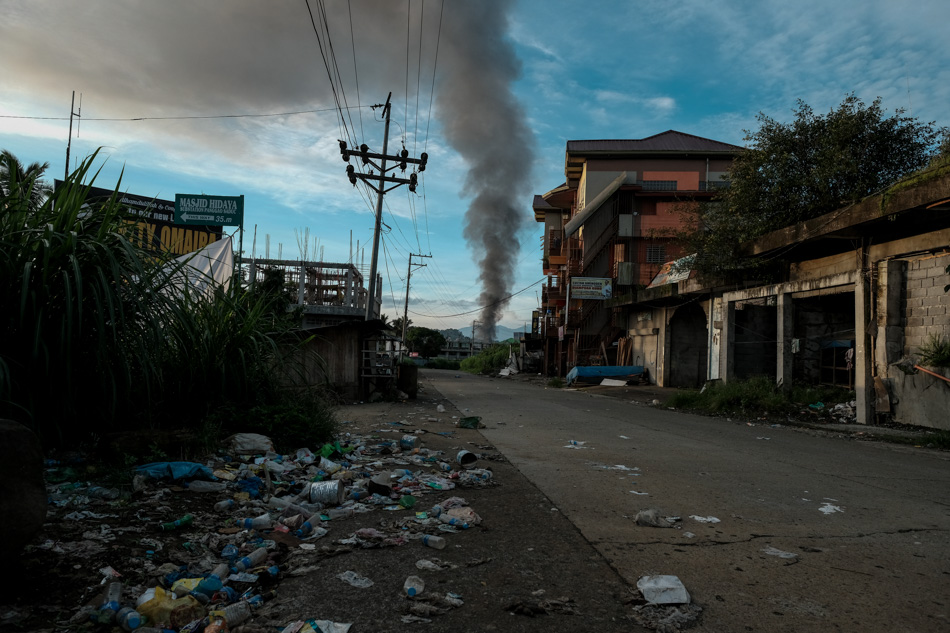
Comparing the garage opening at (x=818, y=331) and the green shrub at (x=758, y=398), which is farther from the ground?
the garage opening at (x=818, y=331)

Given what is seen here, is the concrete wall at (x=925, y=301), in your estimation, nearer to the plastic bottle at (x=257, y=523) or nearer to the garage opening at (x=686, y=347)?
the plastic bottle at (x=257, y=523)

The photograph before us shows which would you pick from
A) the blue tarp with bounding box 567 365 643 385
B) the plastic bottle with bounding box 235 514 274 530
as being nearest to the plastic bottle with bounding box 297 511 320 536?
the plastic bottle with bounding box 235 514 274 530

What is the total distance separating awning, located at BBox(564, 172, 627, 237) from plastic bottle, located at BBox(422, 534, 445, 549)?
3139cm

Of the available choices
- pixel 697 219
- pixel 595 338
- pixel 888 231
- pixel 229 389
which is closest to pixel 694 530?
pixel 229 389

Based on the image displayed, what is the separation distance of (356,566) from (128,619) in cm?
114

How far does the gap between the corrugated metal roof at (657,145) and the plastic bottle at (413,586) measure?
36107 millimetres

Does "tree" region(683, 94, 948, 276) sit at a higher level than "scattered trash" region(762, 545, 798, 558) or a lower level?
higher

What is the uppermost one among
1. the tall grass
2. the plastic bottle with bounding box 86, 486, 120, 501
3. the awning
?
the awning

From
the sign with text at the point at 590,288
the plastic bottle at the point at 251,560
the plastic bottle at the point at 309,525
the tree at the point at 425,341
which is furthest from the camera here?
the tree at the point at 425,341

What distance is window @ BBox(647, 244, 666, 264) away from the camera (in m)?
34.8

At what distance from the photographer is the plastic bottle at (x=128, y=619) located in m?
2.45

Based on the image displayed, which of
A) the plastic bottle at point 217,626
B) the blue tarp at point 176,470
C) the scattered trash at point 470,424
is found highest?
the blue tarp at point 176,470

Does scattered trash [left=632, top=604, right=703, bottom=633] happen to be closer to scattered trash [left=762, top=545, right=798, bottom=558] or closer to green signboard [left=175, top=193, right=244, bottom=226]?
scattered trash [left=762, top=545, right=798, bottom=558]

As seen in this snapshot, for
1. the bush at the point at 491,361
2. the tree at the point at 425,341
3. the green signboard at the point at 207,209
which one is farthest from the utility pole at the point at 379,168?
the tree at the point at 425,341
